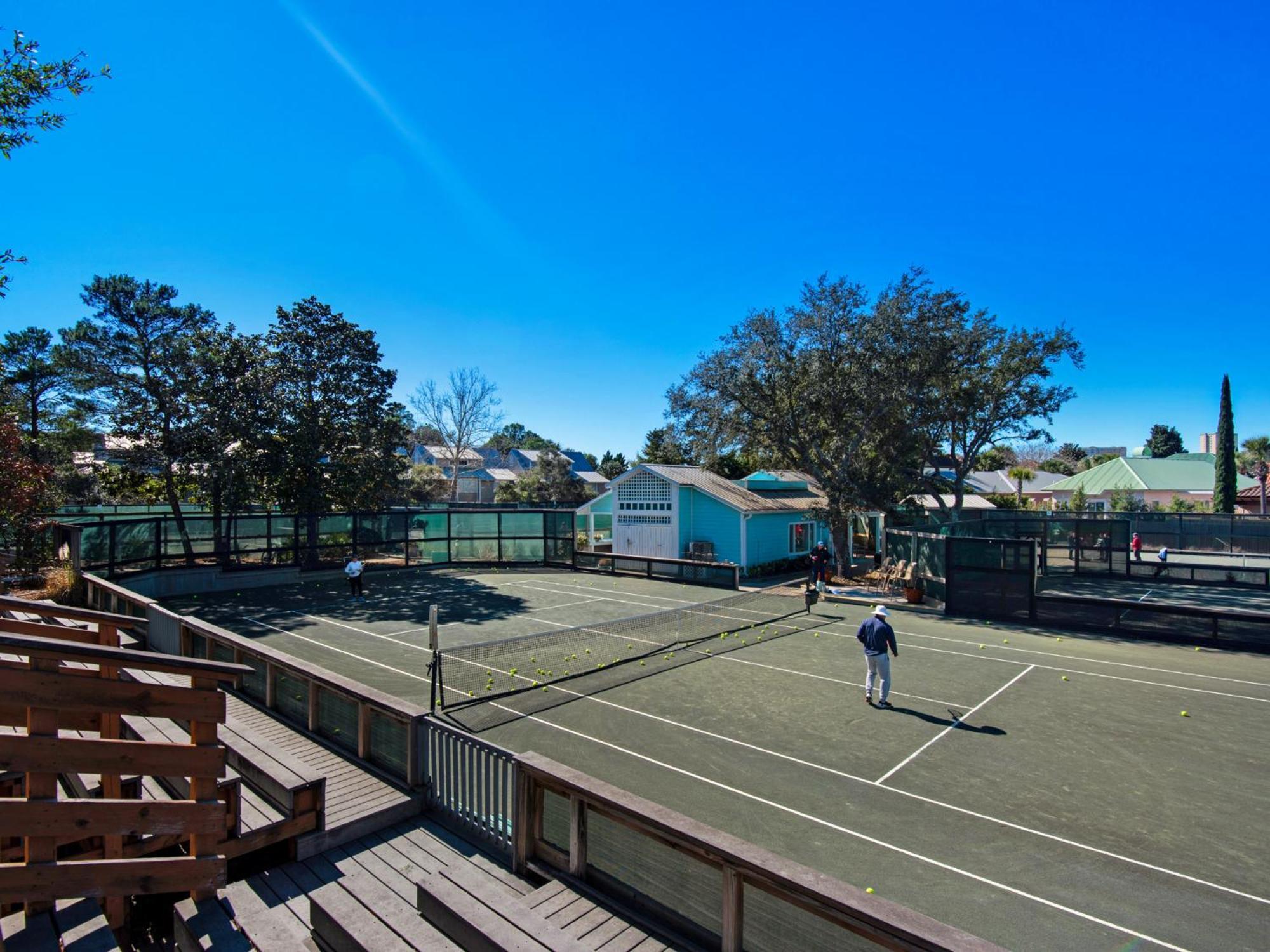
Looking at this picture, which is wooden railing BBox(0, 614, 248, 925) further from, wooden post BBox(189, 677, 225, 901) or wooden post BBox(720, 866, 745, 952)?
wooden post BBox(720, 866, 745, 952)

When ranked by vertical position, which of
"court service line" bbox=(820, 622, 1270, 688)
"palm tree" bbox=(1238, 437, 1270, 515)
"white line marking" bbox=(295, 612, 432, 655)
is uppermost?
"palm tree" bbox=(1238, 437, 1270, 515)

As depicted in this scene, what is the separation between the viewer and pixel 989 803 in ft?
27.1

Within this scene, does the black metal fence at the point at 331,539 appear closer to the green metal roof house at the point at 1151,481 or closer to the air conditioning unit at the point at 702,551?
the air conditioning unit at the point at 702,551

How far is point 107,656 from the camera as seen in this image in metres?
3.80

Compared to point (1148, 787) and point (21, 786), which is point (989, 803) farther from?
point (21, 786)

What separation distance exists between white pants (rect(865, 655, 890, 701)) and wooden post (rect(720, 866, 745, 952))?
8770mm

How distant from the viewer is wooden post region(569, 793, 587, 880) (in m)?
4.98

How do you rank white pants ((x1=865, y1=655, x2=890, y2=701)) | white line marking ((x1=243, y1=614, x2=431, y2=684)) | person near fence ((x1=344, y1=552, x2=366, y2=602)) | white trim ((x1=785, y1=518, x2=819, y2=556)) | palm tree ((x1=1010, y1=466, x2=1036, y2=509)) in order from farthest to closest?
palm tree ((x1=1010, y1=466, x2=1036, y2=509))
white trim ((x1=785, y1=518, x2=819, y2=556))
person near fence ((x1=344, y1=552, x2=366, y2=602))
white line marking ((x1=243, y1=614, x2=431, y2=684))
white pants ((x1=865, y1=655, x2=890, y2=701))

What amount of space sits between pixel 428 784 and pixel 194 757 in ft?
9.54

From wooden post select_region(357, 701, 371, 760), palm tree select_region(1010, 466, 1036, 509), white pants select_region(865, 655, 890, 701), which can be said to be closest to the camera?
wooden post select_region(357, 701, 371, 760)

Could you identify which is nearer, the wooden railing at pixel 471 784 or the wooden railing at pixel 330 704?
the wooden railing at pixel 471 784

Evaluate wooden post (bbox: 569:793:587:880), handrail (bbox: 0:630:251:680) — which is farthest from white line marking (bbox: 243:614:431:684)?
handrail (bbox: 0:630:251:680)

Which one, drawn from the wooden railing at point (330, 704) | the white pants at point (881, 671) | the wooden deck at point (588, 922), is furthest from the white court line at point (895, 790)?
the wooden deck at point (588, 922)

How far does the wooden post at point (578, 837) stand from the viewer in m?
4.98
